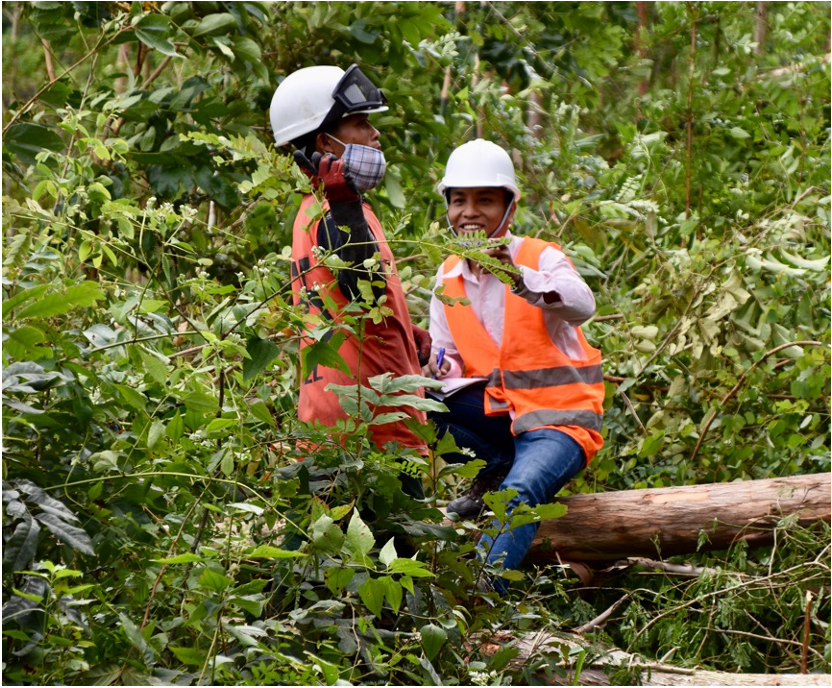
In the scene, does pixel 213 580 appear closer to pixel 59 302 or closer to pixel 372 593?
pixel 372 593

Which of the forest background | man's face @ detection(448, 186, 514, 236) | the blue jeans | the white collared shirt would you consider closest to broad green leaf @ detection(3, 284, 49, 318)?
the forest background

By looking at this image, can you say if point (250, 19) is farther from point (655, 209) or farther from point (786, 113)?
A: point (786, 113)

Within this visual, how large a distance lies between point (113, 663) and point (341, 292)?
1511mm

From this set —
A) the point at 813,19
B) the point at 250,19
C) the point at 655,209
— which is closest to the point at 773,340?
the point at 655,209

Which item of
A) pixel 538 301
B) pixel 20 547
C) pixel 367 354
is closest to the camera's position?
pixel 20 547

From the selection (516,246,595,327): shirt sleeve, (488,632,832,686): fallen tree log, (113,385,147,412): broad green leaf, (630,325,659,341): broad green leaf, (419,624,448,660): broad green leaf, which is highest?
(113,385,147,412): broad green leaf

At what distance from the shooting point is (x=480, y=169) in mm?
4156

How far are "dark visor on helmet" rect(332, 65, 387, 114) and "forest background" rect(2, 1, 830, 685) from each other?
33cm

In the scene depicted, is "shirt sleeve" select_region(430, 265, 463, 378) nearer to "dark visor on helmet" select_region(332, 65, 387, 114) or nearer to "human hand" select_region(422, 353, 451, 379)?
"human hand" select_region(422, 353, 451, 379)

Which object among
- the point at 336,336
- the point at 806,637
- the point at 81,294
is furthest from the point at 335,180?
the point at 806,637

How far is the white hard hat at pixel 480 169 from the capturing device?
13.6 feet

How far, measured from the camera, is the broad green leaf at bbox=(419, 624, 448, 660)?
243 centimetres

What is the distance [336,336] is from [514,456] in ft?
6.06

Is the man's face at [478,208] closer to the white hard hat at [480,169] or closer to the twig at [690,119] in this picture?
the white hard hat at [480,169]
